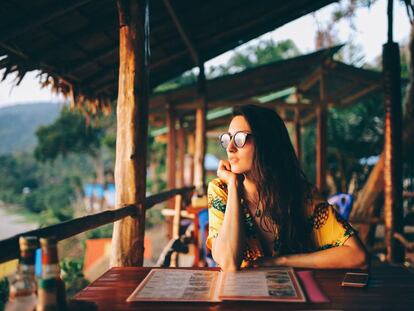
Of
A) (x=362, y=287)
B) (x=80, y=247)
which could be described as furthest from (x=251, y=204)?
(x=80, y=247)

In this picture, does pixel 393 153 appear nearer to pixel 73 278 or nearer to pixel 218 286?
pixel 218 286

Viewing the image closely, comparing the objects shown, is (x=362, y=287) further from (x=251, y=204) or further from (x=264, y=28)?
→ (x=264, y=28)

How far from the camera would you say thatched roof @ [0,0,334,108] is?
10.3 ft

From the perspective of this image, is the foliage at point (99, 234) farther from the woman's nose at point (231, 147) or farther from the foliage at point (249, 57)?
the foliage at point (249, 57)

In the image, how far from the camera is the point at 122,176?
10.4ft

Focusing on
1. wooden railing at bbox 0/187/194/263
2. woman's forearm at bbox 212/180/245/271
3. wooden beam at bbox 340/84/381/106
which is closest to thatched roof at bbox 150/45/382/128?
wooden beam at bbox 340/84/381/106

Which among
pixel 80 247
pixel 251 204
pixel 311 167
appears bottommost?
pixel 80 247

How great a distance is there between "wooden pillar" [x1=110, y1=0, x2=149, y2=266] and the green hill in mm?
58496

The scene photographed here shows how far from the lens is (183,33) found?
16.5 feet

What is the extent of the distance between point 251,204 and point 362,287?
28.6 inches

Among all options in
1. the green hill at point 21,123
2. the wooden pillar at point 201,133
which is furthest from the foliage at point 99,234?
the green hill at point 21,123

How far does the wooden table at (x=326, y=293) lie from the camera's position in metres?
1.23

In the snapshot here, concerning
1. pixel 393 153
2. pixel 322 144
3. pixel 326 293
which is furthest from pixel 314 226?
pixel 322 144

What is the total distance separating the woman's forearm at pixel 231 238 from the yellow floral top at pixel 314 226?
11 centimetres
